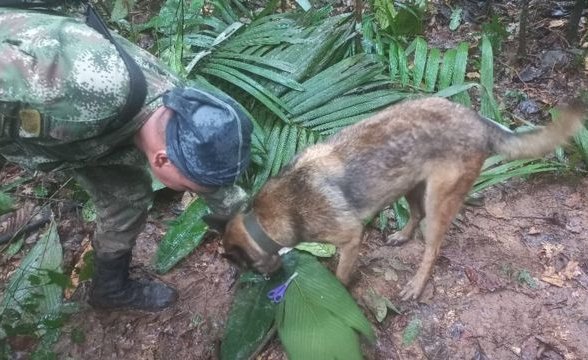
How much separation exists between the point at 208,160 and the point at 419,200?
6.22 feet

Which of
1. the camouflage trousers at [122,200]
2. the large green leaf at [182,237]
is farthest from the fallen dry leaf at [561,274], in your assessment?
the large green leaf at [182,237]

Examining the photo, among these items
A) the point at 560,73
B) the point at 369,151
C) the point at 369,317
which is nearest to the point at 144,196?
the point at 369,151

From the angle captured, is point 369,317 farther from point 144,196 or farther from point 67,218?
point 67,218

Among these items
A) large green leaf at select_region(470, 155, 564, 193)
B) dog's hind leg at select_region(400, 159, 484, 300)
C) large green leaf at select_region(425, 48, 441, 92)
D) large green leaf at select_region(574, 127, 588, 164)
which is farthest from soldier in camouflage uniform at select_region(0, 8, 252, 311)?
large green leaf at select_region(574, 127, 588, 164)

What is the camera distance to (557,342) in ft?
10.7

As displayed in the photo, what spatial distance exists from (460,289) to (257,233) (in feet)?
4.83

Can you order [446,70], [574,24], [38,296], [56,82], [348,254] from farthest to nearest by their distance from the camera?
[574,24], [446,70], [348,254], [38,296], [56,82]

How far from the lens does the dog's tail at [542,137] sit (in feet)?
10.4

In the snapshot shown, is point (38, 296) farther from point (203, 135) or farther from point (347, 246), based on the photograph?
point (347, 246)

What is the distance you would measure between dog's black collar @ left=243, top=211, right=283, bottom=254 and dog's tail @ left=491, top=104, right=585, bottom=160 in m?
1.46

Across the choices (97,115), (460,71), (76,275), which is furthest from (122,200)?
(460,71)

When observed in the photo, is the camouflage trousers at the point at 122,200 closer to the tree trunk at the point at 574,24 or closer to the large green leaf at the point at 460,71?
the large green leaf at the point at 460,71

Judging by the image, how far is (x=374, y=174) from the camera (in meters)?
3.27

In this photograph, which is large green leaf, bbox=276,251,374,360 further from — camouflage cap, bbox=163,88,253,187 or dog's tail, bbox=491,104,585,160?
dog's tail, bbox=491,104,585,160
